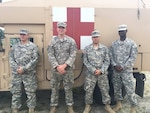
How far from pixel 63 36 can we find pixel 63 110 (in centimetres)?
151

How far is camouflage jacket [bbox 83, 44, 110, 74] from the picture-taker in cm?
470

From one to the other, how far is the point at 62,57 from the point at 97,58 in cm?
61

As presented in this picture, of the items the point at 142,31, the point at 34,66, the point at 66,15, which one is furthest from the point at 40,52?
the point at 142,31

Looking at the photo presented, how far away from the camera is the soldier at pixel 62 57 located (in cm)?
458

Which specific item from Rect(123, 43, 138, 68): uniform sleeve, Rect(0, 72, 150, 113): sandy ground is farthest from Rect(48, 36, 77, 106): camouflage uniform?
Rect(123, 43, 138, 68): uniform sleeve

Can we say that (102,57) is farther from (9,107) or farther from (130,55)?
(9,107)

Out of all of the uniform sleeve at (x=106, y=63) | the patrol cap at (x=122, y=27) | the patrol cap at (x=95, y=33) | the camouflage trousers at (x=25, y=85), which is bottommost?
the camouflage trousers at (x=25, y=85)

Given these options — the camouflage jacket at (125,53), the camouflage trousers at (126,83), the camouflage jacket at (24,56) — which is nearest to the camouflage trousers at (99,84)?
the camouflage trousers at (126,83)

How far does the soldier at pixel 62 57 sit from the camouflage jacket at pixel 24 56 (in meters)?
0.29

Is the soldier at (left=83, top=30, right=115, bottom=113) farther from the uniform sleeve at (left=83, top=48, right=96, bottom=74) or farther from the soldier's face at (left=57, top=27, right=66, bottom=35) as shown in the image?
the soldier's face at (left=57, top=27, right=66, bottom=35)

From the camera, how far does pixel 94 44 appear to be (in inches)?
188

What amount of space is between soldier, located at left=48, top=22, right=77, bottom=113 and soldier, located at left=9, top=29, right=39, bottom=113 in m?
0.32

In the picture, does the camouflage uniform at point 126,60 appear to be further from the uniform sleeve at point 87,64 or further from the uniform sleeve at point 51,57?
the uniform sleeve at point 51,57

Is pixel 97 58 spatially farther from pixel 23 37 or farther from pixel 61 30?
pixel 23 37
